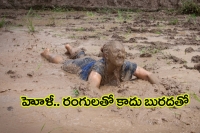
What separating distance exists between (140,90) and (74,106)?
86 centimetres

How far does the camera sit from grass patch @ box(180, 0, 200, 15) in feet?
33.4

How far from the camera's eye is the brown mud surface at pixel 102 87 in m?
2.73

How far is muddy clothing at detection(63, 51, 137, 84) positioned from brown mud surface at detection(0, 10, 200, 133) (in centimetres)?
Answer: 12

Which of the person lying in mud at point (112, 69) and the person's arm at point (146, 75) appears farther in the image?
the person's arm at point (146, 75)

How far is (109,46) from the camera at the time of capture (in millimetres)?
3678

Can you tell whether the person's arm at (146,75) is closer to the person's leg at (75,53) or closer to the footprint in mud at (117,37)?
the person's leg at (75,53)

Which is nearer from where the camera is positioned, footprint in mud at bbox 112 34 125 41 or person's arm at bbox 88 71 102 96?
person's arm at bbox 88 71 102 96

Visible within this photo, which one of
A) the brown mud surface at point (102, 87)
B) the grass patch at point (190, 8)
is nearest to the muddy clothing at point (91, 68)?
the brown mud surface at point (102, 87)

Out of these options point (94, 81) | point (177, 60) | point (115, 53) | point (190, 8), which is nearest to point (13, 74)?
point (94, 81)

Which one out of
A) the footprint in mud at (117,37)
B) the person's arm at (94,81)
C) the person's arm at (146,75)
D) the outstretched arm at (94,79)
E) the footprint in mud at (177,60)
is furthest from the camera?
the footprint in mud at (117,37)

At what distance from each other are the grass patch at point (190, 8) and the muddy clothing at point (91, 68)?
6830 millimetres

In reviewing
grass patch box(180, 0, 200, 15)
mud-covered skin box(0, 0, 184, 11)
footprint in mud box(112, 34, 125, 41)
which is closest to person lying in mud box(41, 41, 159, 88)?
footprint in mud box(112, 34, 125, 41)

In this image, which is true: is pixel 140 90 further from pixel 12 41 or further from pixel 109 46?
pixel 12 41

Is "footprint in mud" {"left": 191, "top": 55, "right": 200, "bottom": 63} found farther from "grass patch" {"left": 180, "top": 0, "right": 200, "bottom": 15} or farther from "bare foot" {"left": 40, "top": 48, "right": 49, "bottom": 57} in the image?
"grass patch" {"left": 180, "top": 0, "right": 200, "bottom": 15}
